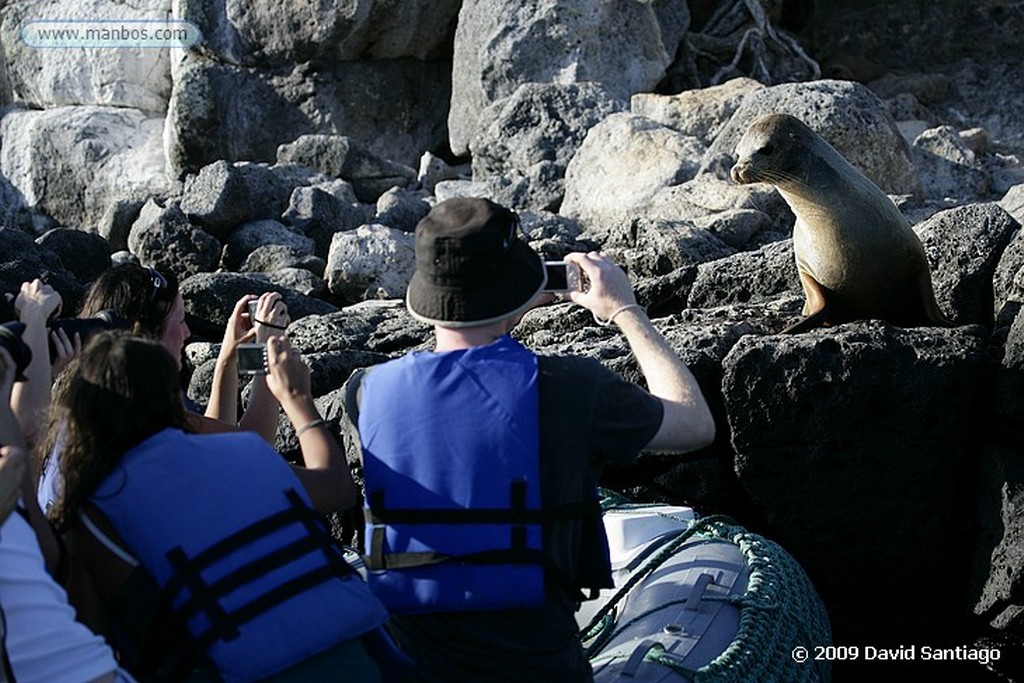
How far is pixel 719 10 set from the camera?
1820 centimetres

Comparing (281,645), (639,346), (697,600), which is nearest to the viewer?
(281,645)

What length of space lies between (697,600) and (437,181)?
1254 centimetres

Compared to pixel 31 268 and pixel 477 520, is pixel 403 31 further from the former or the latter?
pixel 477 520

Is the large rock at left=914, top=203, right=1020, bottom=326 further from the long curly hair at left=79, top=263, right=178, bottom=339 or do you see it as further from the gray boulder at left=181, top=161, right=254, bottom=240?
the gray boulder at left=181, top=161, right=254, bottom=240

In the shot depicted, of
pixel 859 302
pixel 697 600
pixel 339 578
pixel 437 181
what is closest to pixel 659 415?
pixel 339 578

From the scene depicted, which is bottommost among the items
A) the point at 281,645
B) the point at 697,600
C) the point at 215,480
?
the point at 697,600

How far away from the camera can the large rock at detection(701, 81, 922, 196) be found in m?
10.1

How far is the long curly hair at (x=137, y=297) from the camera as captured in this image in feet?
12.0

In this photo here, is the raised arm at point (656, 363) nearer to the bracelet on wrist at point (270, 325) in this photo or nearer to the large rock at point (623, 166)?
the bracelet on wrist at point (270, 325)

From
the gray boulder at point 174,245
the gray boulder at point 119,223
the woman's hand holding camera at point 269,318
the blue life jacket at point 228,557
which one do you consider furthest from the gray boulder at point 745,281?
the gray boulder at point 119,223

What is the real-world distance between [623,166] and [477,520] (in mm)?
8867

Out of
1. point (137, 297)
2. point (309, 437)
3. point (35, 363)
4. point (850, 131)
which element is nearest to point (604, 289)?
point (309, 437)

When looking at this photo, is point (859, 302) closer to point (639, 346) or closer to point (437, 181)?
point (639, 346)

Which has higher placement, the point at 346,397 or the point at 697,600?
the point at 346,397
